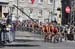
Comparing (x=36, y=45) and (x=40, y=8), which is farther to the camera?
(x=40, y=8)

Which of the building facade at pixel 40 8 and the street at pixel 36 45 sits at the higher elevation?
the building facade at pixel 40 8

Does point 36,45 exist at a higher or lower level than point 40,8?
lower

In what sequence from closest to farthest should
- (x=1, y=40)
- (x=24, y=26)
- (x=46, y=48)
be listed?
(x=46, y=48)
(x=1, y=40)
(x=24, y=26)

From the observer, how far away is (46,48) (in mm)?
25094

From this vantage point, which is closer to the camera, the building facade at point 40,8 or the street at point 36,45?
the street at point 36,45

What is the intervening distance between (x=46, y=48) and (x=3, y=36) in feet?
12.2

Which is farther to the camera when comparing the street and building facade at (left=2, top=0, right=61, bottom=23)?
building facade at (left=2, top=0, right=61, bottom=23)

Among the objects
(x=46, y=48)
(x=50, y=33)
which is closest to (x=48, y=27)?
(x=50, y=33)

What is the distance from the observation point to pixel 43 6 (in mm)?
83812

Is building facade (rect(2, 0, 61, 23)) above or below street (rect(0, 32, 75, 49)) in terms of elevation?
above

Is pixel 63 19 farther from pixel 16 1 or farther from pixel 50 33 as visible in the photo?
pixel 50 33

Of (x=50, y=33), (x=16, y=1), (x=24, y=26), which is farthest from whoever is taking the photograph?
(x=16, y=1)

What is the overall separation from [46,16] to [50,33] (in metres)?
48.2

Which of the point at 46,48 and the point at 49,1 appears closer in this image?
the point at 46,48
